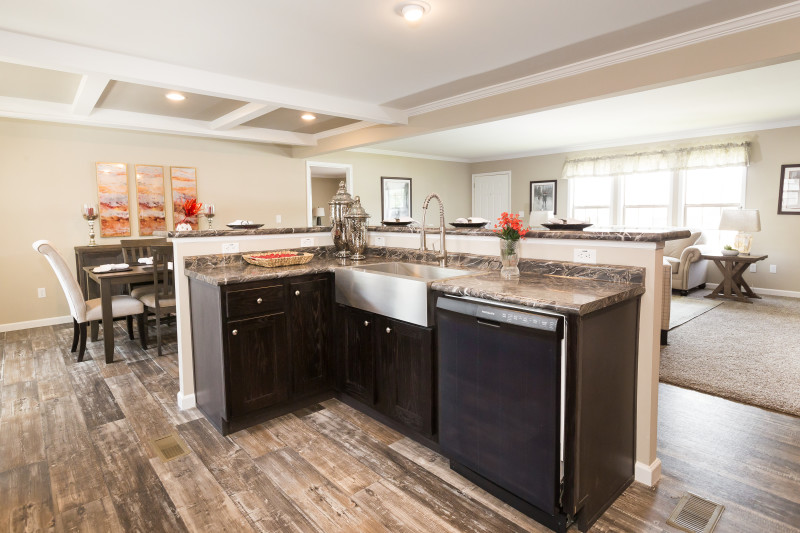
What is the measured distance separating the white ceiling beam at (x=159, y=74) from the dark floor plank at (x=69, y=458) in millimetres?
2284

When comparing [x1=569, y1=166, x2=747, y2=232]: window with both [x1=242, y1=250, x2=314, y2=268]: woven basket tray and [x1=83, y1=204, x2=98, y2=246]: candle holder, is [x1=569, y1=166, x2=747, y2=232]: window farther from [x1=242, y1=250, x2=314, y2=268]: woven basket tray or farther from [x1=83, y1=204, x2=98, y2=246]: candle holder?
[x1=83, y1=204, x2=98, y2=246]: candle holder

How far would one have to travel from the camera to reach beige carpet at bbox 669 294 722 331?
4949 mm

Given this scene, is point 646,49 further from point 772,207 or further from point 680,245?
point 772,207

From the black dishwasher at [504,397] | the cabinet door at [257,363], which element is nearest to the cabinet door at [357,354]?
the cabinet door at [257,363]

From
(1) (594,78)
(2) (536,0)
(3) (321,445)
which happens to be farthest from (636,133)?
(3) (321,445)

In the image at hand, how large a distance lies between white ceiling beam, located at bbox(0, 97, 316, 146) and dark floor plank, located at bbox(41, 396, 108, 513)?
10.9 ft

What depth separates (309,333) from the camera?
9.20ft

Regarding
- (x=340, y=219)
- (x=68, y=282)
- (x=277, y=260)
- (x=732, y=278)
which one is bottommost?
(x=732, y=278)

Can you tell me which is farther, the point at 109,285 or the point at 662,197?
the point at 662,197

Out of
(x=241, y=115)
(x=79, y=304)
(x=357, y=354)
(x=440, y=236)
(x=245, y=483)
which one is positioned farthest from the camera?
(x=241, y=115)

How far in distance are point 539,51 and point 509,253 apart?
173cm

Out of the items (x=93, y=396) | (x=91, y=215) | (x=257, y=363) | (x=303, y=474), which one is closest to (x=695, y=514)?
(x=303, y=474)

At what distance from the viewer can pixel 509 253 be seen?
2.33 meters

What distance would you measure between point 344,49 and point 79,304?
314cm
